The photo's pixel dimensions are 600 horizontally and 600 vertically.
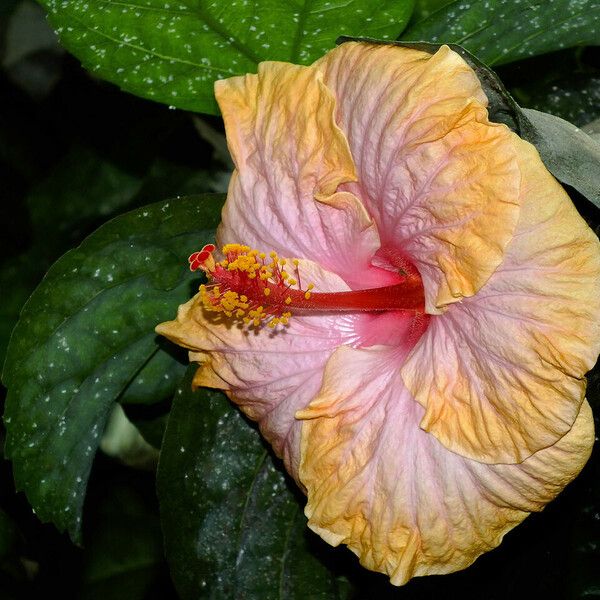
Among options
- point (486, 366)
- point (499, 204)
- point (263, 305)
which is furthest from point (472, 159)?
point (263, 305)

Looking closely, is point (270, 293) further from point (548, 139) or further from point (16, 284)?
point (16, 284)

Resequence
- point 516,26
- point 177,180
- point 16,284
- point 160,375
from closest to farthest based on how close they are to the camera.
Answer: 1. point 516,26
2. point 160,375
3. point 177,180
4. point 16,284

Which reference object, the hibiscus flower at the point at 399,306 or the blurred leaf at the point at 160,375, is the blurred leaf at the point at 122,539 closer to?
the blurred leaf at the point at 160,375

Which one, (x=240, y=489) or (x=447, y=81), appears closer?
(x=447, y=81)

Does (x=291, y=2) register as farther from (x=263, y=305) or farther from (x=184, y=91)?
(x=263, y=305)

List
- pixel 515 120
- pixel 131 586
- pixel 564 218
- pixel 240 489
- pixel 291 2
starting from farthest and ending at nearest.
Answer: pixel 131 586, pixel 240 489, pixel 291 2, pixel 515 120, pixel 564 218

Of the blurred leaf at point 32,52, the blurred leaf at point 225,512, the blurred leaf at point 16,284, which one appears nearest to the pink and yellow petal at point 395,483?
the blurred leaf at point 225,512

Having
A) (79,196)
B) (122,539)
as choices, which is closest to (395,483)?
(122,539)
